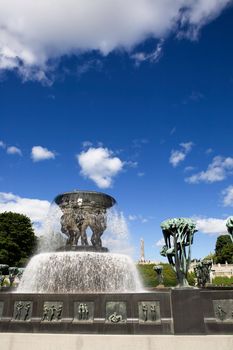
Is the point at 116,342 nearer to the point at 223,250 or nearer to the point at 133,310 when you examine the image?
the point at 133,310

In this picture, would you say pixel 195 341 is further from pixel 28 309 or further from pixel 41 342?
pixel 28 309

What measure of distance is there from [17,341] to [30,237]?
195ft

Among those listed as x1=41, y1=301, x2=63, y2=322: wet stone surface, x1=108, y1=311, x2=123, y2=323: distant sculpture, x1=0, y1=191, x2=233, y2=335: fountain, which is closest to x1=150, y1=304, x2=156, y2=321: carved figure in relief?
x1=0, y1=191, x2=233, y2=335: fountain

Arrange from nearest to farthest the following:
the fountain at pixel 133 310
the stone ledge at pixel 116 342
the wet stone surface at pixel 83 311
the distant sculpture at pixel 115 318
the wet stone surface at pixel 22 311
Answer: the stone ledge at pixel 116 342 → the fountain at pixel 133 310 → the distant sculpture at pixel 115 318 → the wet stone surface at pixel 83 311 → the wet stone surface at pixel 22 311

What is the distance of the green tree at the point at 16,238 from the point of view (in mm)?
59969

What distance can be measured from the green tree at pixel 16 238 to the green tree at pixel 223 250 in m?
56.3

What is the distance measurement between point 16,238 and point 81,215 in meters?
51.5

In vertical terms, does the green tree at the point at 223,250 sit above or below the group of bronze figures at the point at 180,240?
above

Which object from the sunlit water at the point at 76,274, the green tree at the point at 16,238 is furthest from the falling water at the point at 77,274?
the green tree at the point at 16,238

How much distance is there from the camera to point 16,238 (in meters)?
62.9

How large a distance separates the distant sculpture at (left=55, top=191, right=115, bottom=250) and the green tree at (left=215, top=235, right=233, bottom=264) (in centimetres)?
7963

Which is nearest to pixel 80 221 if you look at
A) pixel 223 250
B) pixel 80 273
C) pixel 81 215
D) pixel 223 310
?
pixel 81 215

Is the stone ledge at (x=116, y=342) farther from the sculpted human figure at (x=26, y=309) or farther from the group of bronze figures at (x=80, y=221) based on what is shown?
the group of bronze figures at (x=80, y=221)

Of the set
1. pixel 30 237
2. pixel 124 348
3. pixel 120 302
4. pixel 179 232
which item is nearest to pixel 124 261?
pixel 179 232
